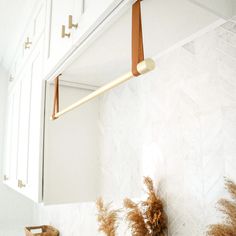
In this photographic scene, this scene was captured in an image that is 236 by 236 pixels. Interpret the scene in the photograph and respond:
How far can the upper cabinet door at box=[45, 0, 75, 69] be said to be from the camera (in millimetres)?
1004

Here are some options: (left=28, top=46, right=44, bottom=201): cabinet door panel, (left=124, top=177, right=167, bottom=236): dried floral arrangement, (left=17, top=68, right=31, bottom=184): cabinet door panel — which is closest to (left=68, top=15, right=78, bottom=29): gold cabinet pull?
(left=28, top=46, right=44, bottom=201): cabinet door panel

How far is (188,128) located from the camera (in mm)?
836

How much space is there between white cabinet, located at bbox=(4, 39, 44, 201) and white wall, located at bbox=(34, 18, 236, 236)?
438mm

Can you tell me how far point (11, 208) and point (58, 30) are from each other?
2.03 metres

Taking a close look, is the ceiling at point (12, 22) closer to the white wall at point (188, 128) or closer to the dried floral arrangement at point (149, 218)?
the white wall at point (188, 128)

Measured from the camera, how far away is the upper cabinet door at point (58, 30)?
100cm

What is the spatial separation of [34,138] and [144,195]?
0.67 m

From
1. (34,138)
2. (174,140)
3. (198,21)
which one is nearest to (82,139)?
(34,138)

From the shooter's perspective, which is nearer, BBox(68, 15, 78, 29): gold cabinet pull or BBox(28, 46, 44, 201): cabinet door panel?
BBox(68, 15, 78, 29): gold cabinet pull

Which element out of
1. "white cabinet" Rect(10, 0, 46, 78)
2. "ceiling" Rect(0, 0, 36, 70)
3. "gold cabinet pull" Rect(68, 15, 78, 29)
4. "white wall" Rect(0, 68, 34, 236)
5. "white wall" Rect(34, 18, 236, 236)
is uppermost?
→ "ceiling" Rect(0, 0, 36, 70)

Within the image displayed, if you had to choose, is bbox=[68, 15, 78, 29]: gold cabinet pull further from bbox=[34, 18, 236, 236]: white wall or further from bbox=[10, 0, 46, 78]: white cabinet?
bbox=[10, 0, 46, 78]: white cabinet

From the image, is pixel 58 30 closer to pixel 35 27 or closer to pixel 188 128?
pixel 35 27

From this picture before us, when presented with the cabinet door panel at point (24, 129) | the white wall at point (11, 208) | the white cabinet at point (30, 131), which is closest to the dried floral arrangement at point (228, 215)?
the white cabinet at point (30, 131)

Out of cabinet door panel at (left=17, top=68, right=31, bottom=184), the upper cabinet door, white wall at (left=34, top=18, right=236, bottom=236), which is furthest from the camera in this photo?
cabinet door panel at (left=17, top=68, right=31, bottom=184)
